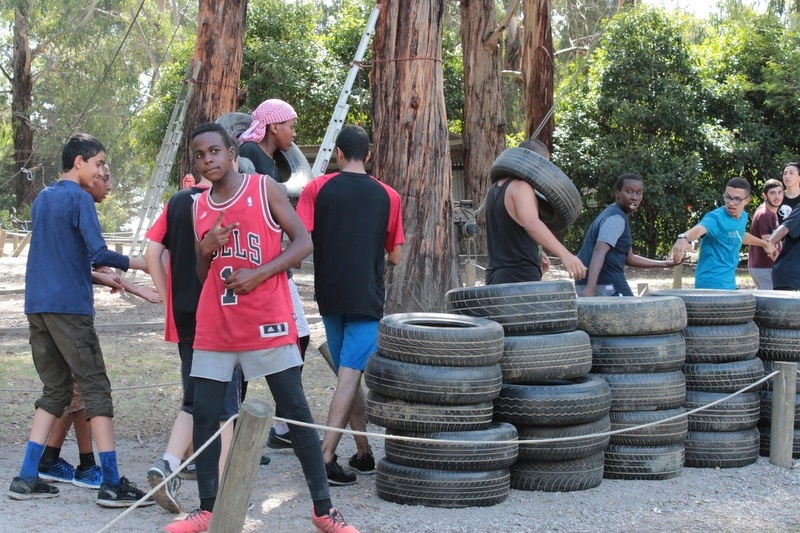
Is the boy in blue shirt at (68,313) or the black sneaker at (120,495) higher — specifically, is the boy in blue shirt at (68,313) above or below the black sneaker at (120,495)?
above

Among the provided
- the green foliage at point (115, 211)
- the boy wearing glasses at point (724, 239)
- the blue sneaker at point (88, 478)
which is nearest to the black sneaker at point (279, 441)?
the blue sneaker at point (88, 478)

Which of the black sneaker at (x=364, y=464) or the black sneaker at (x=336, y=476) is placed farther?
the black sneaker at (x=364, y=464)

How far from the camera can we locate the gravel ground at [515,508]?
16.1ft

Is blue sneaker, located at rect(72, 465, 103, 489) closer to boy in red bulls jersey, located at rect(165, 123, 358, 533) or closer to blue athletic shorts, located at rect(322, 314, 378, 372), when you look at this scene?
boy in red bulls jersey, located at rect(165, 123, 358, 533)

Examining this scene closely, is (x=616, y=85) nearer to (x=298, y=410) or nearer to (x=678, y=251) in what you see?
(x=678, y=251)

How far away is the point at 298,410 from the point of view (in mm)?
4391

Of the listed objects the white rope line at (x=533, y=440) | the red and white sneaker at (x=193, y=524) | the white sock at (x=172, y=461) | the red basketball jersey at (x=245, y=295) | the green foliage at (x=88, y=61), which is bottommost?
the red and white sneaker at (x=193, y=524)

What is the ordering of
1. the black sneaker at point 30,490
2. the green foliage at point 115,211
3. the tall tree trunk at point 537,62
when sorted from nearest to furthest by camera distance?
the black sneaker at point 30,490 → the tall tree trunk at point 537,62 → the green foliage at point 115,211

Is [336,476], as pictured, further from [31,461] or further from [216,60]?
[216,60]

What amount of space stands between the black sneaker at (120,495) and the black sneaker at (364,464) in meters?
1.38

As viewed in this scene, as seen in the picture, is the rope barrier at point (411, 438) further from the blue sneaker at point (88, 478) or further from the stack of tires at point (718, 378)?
the blue sneaker at point (88, 478)

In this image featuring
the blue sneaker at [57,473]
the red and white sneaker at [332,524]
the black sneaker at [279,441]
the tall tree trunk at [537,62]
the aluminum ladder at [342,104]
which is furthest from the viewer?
the tall tree trunk at [537,62]

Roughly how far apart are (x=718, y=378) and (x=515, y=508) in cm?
188

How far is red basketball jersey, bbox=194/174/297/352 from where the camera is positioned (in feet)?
14.1
